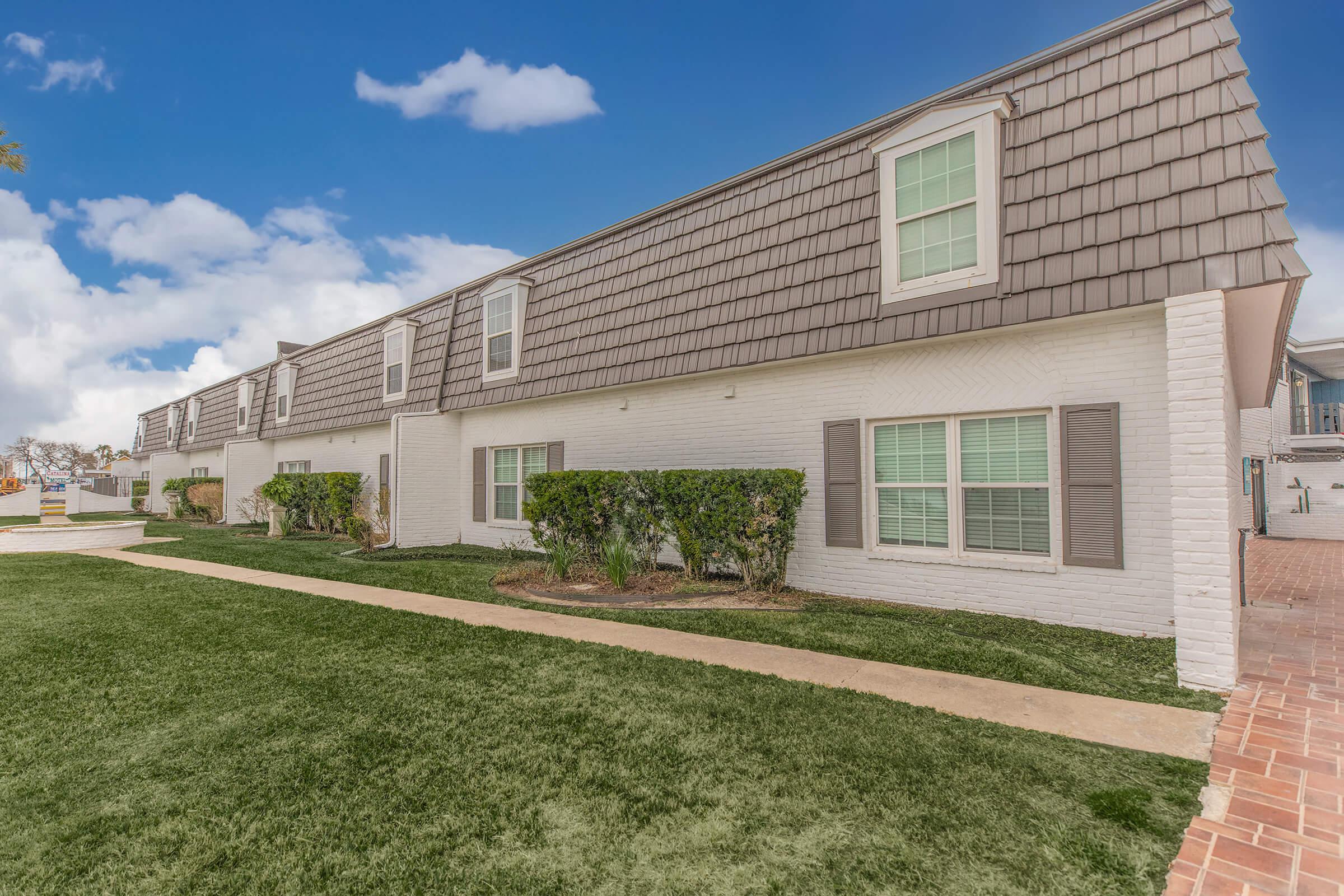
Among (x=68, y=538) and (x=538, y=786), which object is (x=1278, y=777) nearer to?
(x=538, y=786)

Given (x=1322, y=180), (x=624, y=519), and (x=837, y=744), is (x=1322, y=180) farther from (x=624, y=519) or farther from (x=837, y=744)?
(x=837, y=744)

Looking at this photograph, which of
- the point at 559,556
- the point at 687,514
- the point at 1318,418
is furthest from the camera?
the point at 1318,418

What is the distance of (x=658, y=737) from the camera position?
10.9 feet

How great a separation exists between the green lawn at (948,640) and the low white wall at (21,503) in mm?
22844

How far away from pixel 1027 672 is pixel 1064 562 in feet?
5.77

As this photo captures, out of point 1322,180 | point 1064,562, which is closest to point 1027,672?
point 1064,562

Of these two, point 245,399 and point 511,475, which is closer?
point 511,475

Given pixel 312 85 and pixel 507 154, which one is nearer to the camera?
pixel 312 85

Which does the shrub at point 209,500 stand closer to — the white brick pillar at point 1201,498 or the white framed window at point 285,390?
the white framed window at point 285,390

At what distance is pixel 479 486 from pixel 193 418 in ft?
62.4

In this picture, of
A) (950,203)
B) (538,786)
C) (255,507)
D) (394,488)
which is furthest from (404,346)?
(538,786)

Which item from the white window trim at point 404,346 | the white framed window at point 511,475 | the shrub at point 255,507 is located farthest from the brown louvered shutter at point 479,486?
the shrub at point 255,507

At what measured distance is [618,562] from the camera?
7.55m

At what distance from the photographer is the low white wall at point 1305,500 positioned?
15.2m
